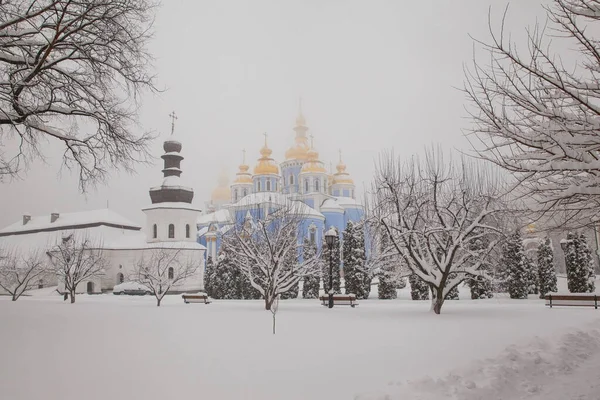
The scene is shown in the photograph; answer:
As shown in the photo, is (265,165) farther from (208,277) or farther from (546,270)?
(546,270)

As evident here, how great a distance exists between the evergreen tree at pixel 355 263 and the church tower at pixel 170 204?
1712 centimetres

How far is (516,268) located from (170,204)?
1142 inches

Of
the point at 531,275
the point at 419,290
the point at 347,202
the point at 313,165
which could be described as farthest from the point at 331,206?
the point at 531,275

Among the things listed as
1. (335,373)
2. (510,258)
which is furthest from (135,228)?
(335,373)

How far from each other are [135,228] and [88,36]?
4731 cm

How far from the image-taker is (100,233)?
4803 cm

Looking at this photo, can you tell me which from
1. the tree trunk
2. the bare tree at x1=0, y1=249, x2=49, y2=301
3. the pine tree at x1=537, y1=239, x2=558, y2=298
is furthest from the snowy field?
the bare tree at x1=0, y1=249, x2=49, y2=301

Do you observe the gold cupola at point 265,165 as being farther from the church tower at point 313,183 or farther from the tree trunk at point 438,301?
the tree trunk at point 438,301

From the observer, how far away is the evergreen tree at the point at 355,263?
31266 millimetres

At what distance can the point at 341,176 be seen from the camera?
70.1 meters

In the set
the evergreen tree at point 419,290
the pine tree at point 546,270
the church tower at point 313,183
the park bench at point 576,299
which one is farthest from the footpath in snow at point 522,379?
the church tower at point 313,183

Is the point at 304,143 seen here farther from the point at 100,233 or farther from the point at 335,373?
the point at 335,373

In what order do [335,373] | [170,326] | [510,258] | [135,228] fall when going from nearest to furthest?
[335,373] → [170,326] → [510,258] → [135,228]

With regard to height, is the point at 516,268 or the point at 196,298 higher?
the point at 516,268
